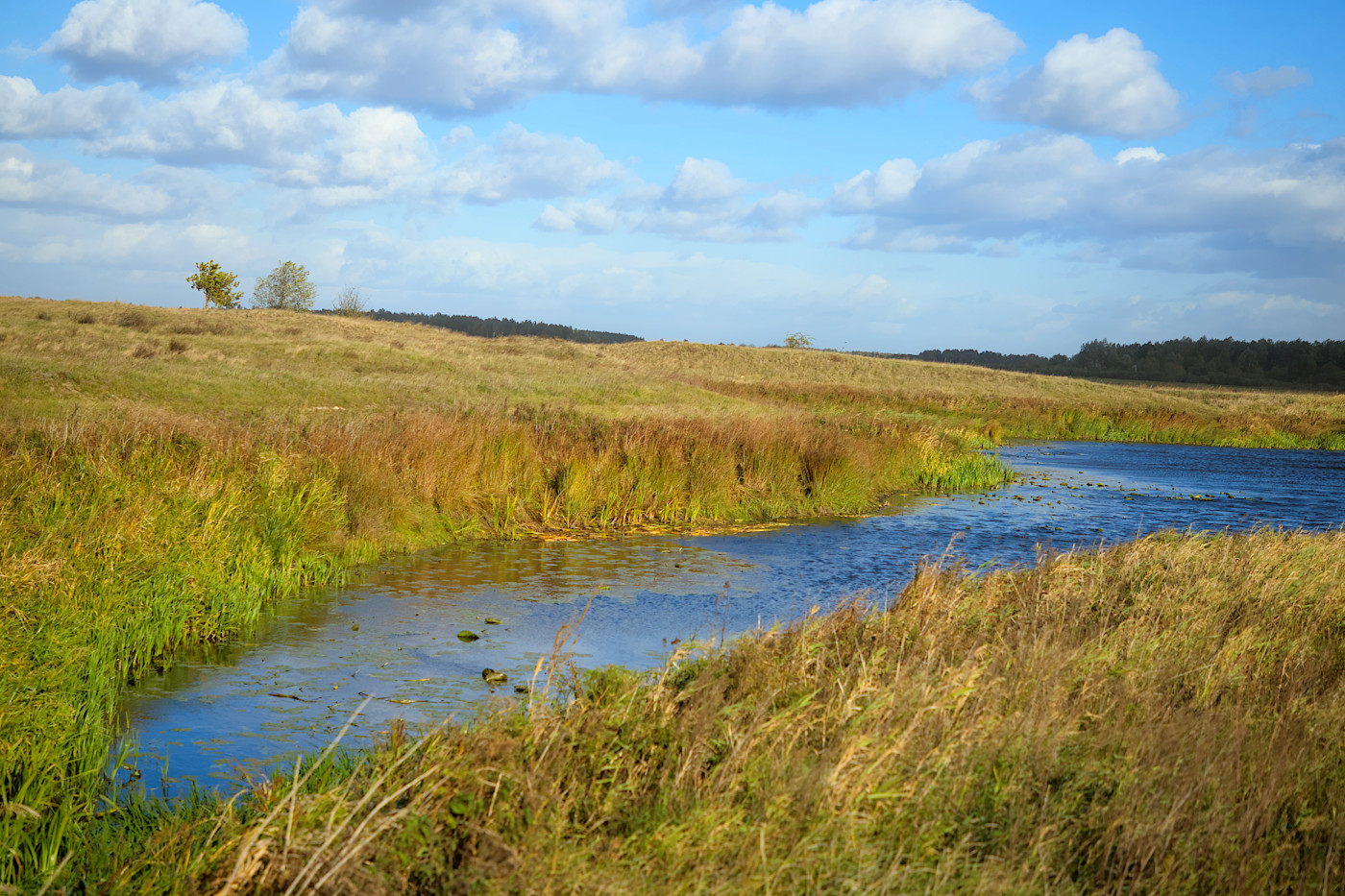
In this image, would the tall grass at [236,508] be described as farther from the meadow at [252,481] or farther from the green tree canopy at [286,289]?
the green tree canopy at [286,289]

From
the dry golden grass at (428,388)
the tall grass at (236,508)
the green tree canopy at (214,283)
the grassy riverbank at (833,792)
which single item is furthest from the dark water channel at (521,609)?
the green tree canopy at (214,283)

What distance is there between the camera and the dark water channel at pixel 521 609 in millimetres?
6625

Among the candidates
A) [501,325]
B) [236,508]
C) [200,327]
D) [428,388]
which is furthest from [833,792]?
[501,325]

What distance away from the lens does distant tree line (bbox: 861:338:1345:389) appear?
93.6 m

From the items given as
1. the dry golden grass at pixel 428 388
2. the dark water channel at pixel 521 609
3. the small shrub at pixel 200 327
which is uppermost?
the small shrub at pixel 200 327

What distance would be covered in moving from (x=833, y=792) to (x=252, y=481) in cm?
901

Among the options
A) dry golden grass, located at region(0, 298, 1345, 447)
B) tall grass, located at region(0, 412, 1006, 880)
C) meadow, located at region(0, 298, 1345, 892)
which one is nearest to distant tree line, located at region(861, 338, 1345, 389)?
dry golden grass, located at region(0, 298, 1345, 447)

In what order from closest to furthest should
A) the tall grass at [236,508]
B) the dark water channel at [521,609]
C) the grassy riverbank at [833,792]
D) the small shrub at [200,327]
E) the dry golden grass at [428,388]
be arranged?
1. the grassy riverbank at [833,792]
2. the tall grass at [236,508]
3. the dark water channel at [521,609]
4. the dry golden grass at [428,388]
5. the small shrub at [200,327]

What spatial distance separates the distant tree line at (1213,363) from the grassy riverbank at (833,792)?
97287mm

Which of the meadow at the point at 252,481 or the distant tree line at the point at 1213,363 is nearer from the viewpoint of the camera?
the meadow at the point at 252,481

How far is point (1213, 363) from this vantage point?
102 meters

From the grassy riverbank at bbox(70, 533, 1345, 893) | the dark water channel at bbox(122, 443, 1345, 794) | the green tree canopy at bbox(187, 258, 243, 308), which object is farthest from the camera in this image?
the green tree canopy at bbox(187, 258, 243, 308)

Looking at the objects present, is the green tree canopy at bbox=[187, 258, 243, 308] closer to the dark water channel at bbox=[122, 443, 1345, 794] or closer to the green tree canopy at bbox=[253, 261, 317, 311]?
the green tree canopy at bbox=[253, 261, 317, 311]

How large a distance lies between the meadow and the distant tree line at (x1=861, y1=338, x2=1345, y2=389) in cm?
7097
